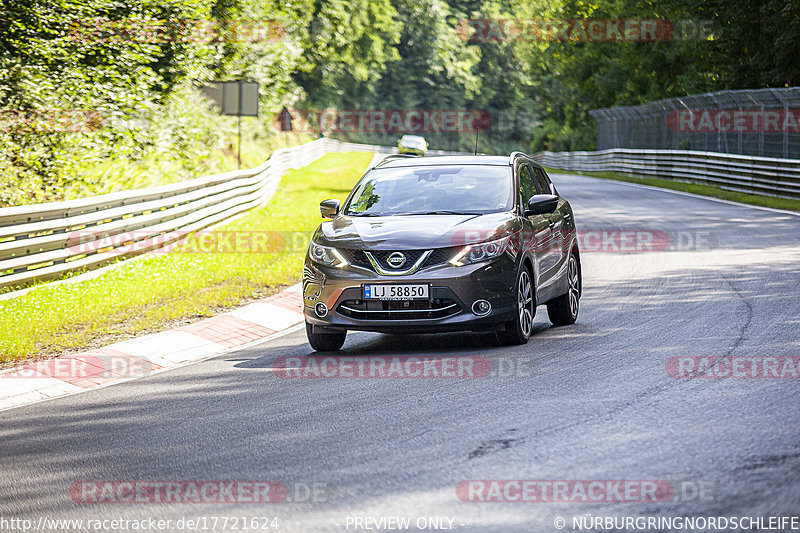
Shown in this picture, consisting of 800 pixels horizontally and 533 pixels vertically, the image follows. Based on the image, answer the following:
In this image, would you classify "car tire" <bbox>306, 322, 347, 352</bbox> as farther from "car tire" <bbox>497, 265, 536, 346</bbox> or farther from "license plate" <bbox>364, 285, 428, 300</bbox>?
"car tire" <bbox>497, 265, 536, 346</bbox>

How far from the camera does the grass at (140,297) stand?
1046cm

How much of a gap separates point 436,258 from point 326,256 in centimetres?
104

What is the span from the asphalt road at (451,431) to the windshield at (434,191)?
1.25 meters

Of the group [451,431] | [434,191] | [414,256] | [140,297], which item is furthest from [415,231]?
[140,297]

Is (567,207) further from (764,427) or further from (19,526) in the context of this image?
(19,526)

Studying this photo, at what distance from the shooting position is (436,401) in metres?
7.32

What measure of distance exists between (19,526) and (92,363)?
182 inches

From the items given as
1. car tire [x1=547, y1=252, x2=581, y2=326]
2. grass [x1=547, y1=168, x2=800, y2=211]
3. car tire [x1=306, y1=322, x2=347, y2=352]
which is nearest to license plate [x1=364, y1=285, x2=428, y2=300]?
car tire [x1=306, y1=322, x2=347, y2=352]

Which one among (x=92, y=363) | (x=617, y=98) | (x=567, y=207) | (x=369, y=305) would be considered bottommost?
(x=92, y=363)

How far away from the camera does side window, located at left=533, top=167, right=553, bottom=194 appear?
37.2 ft

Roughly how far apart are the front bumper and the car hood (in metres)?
0.23

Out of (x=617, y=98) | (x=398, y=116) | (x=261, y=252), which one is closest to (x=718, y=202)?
(x=261, y=252)

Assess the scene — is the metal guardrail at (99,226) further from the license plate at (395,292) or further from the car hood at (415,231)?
the license plate at (395,292)

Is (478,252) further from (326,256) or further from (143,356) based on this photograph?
(143,356)
